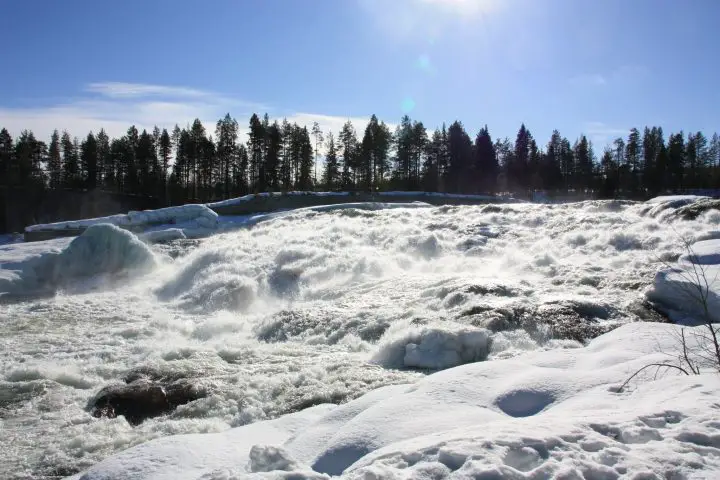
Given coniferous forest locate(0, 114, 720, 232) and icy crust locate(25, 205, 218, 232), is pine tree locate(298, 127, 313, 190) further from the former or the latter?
icy crust locate(25, 205, 218, 232)

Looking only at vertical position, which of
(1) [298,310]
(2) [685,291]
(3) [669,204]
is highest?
(3) [669,204]

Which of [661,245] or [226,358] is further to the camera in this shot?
[661,245]

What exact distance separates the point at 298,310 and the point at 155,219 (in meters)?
14.6

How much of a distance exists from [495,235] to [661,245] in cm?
496

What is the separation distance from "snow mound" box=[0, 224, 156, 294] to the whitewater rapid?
0.06 meters

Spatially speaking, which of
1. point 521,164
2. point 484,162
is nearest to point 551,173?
point 521,164

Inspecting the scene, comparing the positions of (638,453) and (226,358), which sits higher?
(638,453)

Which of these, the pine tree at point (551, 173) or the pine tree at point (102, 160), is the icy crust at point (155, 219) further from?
the pine tree at point (551, 173)

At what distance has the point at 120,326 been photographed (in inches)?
419

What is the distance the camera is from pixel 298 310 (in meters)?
10.8

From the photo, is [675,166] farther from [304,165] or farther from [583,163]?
[304,165]

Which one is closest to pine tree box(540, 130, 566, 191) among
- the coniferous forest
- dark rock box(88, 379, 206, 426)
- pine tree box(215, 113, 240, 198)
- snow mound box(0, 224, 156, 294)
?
the coniferous forest

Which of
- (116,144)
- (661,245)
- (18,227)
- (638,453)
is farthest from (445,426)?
(116,144)

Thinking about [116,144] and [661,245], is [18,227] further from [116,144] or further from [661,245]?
[661,245]
